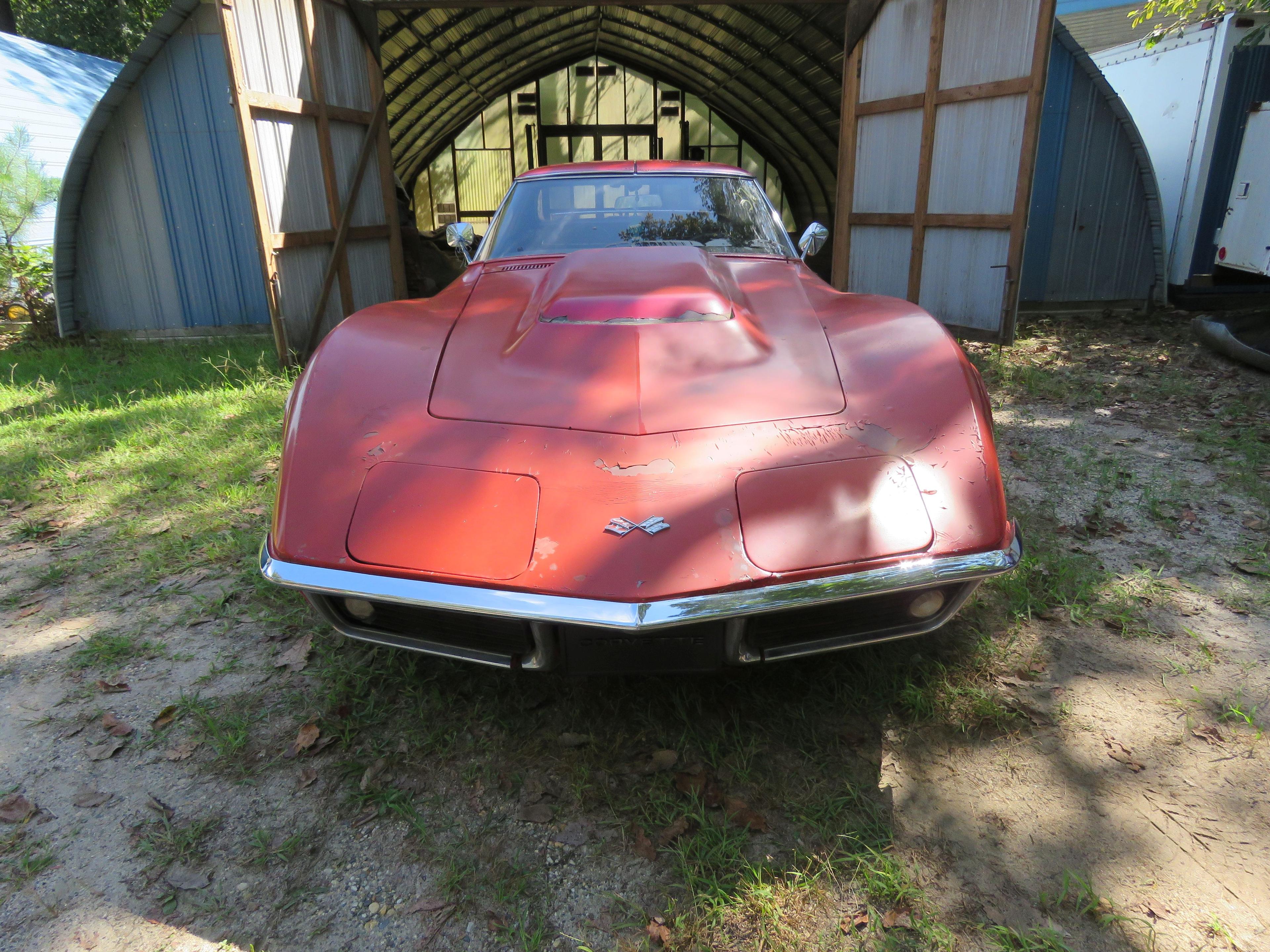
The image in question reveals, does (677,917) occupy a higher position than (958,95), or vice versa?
(958,95)

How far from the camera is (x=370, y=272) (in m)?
7.36

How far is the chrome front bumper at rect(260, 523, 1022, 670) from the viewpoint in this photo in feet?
5.32

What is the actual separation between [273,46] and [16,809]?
5760mm

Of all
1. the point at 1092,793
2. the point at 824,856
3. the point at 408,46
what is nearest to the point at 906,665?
the point at 1092,793

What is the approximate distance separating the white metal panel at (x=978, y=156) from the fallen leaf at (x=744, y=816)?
5.67 m

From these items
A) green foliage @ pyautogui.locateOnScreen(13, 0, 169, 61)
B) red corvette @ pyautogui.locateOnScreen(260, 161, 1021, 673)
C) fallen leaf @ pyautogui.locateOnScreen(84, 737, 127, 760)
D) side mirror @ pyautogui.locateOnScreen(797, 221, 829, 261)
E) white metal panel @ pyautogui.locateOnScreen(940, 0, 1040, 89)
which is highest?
green foliage @ pyautogui.locateOnScreen(13, 0, 169, 61)

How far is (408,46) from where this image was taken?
1078 centimetres

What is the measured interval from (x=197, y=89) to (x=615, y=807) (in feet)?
28.5

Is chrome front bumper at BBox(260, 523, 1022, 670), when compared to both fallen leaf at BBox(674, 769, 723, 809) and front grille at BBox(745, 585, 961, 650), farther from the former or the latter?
fallen leaf at BBox(674, 769, 723, 809)

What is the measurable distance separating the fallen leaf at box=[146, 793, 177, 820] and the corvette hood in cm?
122

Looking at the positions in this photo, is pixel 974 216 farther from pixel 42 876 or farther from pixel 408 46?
pixel 408 46

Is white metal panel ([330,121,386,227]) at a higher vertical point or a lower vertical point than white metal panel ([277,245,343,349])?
higher

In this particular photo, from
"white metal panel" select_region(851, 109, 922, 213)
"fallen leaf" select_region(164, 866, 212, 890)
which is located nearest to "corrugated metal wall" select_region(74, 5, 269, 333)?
"white metal panel" select_region(851, 109, 922, 213)

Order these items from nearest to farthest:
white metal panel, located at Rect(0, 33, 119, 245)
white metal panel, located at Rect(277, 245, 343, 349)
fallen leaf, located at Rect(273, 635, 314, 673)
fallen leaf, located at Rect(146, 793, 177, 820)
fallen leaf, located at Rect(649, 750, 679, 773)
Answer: fallen leaf, located at Rect(146, 793, 177, 820) → fallen leaf, located at Rect(649, 750, 679, 773) → fallen leaf, located at Rect(273, 635, 314, 673) → white metal panel, located at Rect(277, 245, 343, 349) → white metal panel, located at Rect(0, 33, 119, 245)
